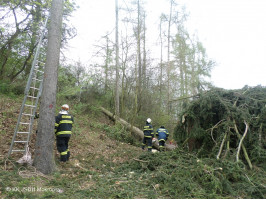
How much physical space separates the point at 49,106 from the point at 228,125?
5380mm

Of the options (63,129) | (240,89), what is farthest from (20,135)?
(240,89)

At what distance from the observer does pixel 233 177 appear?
4176 millimetres

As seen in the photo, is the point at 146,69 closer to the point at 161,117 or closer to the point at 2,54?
the point at 161,117

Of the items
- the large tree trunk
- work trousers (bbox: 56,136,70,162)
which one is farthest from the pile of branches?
the large tree trunk

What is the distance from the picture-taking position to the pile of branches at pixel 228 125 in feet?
16.7

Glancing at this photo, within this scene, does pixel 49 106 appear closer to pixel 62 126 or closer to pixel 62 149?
pixel 62 126

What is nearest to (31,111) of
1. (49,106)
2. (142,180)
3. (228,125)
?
(49,106)

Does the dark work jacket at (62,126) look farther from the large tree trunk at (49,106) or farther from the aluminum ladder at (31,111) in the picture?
the large tree trunk at (49,106)

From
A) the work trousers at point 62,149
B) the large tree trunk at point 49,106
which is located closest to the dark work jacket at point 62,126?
the work trousers at point 62,149

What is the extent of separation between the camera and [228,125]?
548 cm

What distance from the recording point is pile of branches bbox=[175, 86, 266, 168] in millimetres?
5076

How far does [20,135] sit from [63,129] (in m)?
1.97

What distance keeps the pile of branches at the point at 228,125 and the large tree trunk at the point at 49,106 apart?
4542 millimetres

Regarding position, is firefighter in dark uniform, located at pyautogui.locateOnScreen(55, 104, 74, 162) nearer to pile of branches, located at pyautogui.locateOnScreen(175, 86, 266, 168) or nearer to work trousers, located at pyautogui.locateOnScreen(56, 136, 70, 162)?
work trousers, located at pyautogui.locateOnScreen(56, 136, 70, 162)
